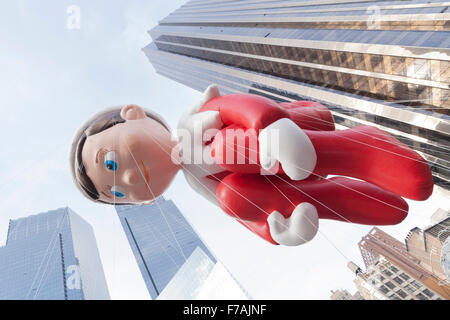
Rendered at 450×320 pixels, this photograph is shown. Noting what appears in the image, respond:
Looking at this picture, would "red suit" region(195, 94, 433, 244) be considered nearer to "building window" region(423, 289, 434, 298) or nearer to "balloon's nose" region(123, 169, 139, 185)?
"balloon's nose" region(123, 169, 139, 185)

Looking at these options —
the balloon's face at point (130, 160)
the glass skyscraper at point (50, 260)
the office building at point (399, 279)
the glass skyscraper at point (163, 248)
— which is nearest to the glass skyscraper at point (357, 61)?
the balloon's face at point (130, 160)

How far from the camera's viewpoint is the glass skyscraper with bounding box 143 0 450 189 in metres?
13.5

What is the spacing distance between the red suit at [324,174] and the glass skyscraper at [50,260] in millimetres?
53676

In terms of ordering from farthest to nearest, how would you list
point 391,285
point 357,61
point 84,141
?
point 391,285
point 357,61
point 84,141

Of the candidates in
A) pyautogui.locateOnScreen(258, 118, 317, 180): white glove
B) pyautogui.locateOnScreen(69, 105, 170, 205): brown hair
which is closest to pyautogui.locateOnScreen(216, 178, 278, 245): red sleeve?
pyautogui.locateOnScreen(258, 118, 317, 180): white glove

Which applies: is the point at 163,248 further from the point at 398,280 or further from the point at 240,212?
the point at 240,212

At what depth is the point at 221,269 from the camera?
663 centimetres

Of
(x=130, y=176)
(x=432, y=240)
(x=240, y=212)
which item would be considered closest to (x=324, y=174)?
(x=240, y=212)

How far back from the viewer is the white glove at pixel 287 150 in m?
2.74

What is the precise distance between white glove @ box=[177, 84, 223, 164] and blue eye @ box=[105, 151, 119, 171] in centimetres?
77

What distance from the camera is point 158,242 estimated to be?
70062 mm

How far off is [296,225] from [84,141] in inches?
104
